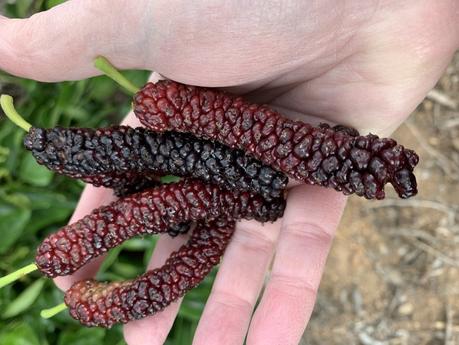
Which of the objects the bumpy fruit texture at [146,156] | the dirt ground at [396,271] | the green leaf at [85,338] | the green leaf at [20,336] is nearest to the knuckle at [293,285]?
the bumpy fruit texture at [146,156]

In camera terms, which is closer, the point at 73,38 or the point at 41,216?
the point at 73,38

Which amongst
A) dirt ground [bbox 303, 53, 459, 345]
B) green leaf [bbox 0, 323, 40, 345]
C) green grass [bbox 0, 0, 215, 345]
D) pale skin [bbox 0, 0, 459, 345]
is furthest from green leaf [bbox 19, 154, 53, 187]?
dirt ground [bbox 303, 53, 459, 345]

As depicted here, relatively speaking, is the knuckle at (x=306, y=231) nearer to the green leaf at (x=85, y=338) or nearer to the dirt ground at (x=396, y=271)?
the green leaf at (x=85, y=338)

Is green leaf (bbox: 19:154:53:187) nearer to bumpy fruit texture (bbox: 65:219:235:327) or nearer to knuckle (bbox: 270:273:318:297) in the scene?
bumpy fruit texture (bbox: 65:219:235:327)

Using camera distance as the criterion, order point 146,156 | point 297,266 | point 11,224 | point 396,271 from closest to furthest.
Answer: point 146,156
point 297,266
point 11,224
point 396,271

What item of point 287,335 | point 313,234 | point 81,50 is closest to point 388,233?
point 313,234

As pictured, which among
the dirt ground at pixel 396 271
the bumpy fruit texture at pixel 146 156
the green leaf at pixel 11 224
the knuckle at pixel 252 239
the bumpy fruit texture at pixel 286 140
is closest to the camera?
the bumpy fruit texture at pixel 286 140

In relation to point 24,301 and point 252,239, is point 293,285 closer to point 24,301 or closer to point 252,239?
point 252,239

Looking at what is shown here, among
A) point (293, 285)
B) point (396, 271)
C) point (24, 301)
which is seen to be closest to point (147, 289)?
point (293, 285)
